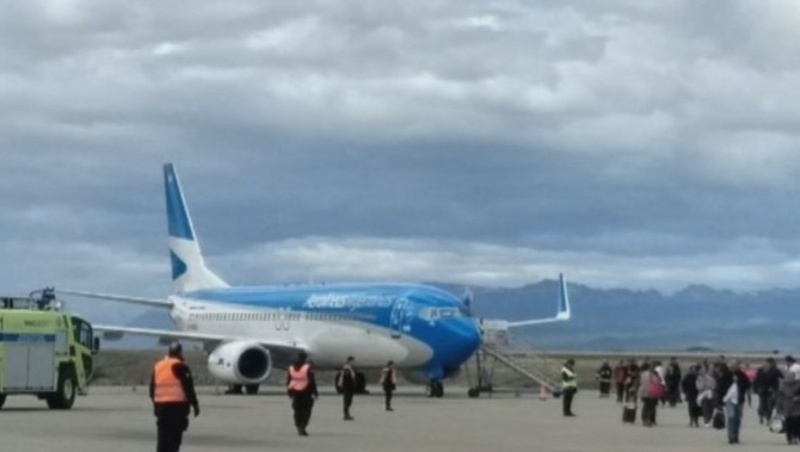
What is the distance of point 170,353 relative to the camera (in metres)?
24.2

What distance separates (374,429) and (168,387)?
12.8 meters

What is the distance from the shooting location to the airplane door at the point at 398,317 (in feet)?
187

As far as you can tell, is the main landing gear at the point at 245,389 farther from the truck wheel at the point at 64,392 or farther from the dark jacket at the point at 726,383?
the dark jacket at the point at 726,383

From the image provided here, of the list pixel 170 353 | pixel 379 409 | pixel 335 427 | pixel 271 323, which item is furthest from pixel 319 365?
pixel 170 353

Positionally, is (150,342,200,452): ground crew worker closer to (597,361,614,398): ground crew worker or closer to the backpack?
the backpack

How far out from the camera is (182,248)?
239 feet

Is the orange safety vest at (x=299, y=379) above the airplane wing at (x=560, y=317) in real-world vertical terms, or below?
below

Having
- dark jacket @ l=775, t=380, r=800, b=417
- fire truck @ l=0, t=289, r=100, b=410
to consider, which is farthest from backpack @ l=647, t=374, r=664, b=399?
fire truck @ l=0, t=289, r=100, b=410

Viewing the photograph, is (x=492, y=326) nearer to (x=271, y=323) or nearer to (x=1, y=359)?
(x=271, y=323)

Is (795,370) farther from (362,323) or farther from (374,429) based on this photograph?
(362,323)

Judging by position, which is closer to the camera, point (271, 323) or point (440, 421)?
point (440, 421)

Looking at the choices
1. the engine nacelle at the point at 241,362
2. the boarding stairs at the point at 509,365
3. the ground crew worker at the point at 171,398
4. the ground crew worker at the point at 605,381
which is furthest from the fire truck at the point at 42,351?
the ground crew worker at the point at 605,381

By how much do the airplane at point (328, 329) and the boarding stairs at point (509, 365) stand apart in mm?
2846

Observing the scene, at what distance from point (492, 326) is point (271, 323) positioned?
8.20 metres
